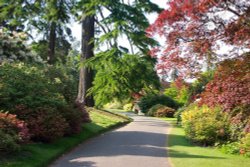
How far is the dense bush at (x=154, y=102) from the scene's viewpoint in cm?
4534

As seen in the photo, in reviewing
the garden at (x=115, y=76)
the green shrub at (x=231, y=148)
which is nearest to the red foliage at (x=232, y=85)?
the garden at (x=115, y=76)

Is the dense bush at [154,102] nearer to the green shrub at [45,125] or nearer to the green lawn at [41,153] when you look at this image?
the green lawn at [41,153]

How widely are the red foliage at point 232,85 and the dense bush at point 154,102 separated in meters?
36.1

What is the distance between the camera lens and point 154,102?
46219mm

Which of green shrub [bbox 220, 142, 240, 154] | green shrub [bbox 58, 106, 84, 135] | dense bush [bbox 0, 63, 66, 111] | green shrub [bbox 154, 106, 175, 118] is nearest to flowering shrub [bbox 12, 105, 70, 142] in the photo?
dense bush [bbox 0, 63, 66, 111]

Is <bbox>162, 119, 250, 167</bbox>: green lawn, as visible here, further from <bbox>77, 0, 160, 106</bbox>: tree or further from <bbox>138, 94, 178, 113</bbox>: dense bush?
<bbox>138, 94, 178, 113</bbox>: dense bush

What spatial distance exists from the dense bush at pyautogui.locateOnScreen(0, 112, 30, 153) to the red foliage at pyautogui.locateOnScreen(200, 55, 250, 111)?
5.01 m

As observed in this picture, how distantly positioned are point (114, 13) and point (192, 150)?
1434cm

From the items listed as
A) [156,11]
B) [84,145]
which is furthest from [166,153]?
[156,11]

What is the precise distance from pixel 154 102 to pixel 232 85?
37.4 meters

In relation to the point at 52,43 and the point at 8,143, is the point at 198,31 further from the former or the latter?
the point at 52,43

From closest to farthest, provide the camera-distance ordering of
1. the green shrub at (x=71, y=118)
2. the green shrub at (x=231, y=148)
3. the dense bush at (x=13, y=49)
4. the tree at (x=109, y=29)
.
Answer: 1. the green shrub at (x=231, y=148)
2. the green shrub at (x=71, y=118)
3. the dense bush at (x=13, y=49)
4. the tree at (x=109, y=29)

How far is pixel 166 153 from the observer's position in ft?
44.4

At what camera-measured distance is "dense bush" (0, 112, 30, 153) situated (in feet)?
34.2
